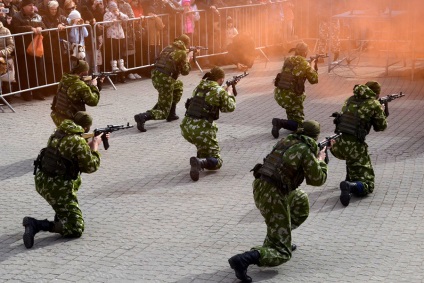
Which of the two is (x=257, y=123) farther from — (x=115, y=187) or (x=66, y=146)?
(x=66, y=146)

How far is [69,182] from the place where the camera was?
9.77m

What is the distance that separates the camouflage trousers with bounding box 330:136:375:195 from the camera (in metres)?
11.3

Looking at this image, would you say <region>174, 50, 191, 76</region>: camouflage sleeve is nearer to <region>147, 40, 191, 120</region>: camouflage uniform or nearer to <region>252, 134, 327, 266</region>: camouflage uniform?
<region>147, 40, 191, 120</region>: camouflage uniform

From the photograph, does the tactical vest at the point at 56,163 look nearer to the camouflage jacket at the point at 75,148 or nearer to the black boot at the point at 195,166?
the camouflage jacket at the point at 75,148

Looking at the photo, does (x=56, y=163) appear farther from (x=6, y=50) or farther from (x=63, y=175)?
(x=6, y=50)

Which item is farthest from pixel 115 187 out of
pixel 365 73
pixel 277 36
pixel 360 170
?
pixel 277 36

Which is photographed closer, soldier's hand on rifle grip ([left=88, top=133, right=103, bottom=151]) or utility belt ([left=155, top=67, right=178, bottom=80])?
soldier's hand on rifle grip ([left=88, top=133, right=103, bottom=151])

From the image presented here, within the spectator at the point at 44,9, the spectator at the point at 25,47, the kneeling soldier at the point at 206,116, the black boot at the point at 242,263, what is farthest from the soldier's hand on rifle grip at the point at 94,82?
the black boot at the point at 242,263

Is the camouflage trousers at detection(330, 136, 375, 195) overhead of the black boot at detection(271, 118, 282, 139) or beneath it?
overhead

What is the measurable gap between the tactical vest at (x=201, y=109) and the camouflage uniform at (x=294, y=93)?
237cm

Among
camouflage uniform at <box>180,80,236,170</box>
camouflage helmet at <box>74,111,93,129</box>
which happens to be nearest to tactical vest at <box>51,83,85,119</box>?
camouflage uniform at <box>180,80,236,170</box>

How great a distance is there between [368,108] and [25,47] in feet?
26.9

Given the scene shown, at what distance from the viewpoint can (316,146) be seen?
344 inches

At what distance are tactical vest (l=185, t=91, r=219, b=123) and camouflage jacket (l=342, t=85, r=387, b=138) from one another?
2026mm
